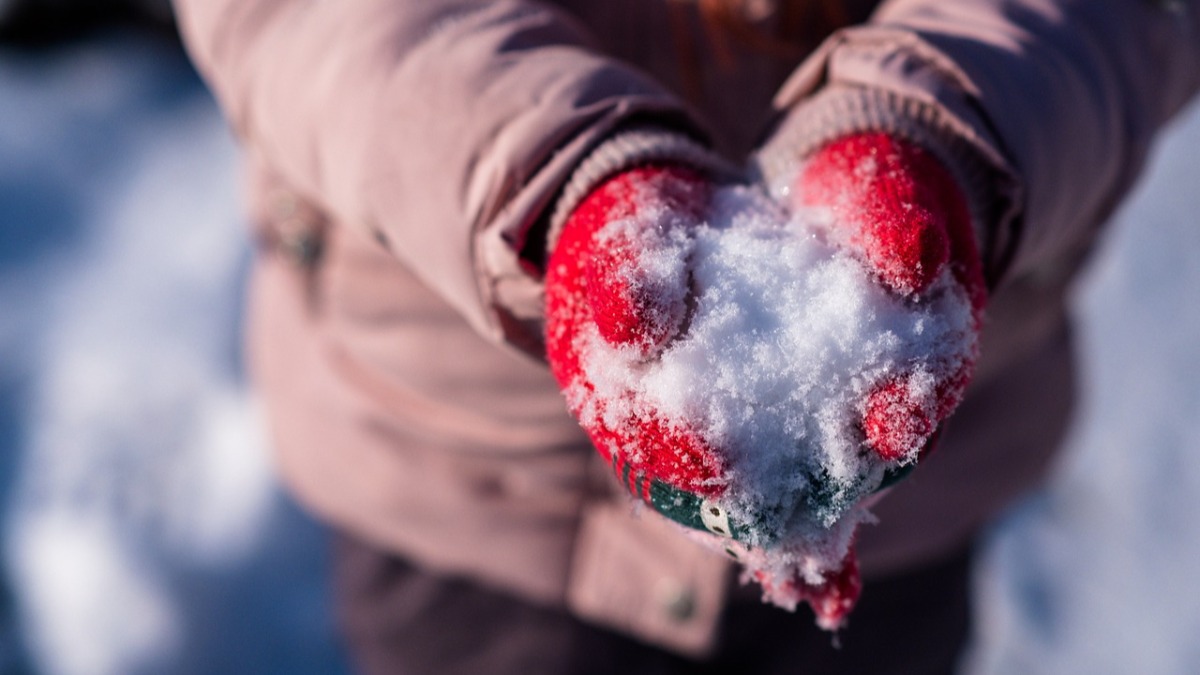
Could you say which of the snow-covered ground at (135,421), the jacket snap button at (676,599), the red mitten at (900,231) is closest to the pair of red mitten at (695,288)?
the red mitten at (900,231)

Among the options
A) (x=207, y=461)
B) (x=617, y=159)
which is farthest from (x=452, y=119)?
(x=207, y=461)

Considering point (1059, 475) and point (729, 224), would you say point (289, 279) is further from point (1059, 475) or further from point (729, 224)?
point (1059, 475)

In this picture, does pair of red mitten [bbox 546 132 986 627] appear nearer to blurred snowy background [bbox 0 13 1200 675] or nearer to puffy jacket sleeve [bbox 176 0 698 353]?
puffy jacket sleeve [bbox 176 0 698 353]

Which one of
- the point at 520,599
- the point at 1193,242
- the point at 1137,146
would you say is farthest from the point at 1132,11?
the point at 1193,242

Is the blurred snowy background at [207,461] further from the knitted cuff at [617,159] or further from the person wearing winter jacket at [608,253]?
the knitted cuff at [617,159]

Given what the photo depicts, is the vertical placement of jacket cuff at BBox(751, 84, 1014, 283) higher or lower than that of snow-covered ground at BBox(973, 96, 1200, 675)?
higher

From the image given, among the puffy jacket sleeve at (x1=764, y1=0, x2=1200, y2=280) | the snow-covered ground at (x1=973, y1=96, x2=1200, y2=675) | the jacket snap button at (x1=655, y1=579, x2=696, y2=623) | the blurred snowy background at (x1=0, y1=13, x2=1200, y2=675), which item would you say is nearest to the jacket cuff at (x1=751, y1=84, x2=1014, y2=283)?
the puffy jacket sleeve at (x1=764, y1=0, x2=1200, y2=280)

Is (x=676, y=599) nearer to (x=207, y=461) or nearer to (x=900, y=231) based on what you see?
(x=900, y=231)
